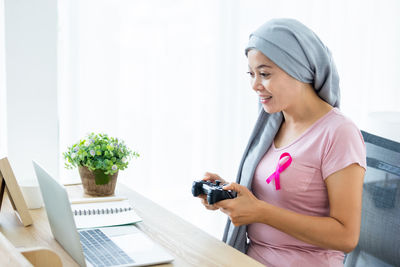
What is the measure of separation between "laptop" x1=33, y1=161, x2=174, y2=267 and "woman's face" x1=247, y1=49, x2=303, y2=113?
21.4 inches

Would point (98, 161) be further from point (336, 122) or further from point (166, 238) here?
point (336, 122)

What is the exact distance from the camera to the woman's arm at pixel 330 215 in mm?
1245

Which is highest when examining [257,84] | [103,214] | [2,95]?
[257,84]

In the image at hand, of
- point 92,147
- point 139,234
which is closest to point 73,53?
point 92,147

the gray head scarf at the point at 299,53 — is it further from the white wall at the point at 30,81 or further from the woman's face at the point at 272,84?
the white wall at the point at 30,81

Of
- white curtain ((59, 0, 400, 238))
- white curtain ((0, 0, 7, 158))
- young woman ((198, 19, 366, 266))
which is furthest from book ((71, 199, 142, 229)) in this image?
white curtain ((59, 0, 400, 238))

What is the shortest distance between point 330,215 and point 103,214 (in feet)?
2.17

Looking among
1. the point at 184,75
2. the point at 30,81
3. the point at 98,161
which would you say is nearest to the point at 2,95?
the point at 30,81

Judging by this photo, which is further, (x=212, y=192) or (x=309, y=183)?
(x=309, y=183)

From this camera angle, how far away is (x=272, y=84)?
138 centimetres

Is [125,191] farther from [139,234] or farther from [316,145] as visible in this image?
[316,145]

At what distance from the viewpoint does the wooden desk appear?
1.12 m

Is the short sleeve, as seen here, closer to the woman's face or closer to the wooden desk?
the woman's face

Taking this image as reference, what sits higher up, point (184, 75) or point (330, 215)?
point (184, 75)
